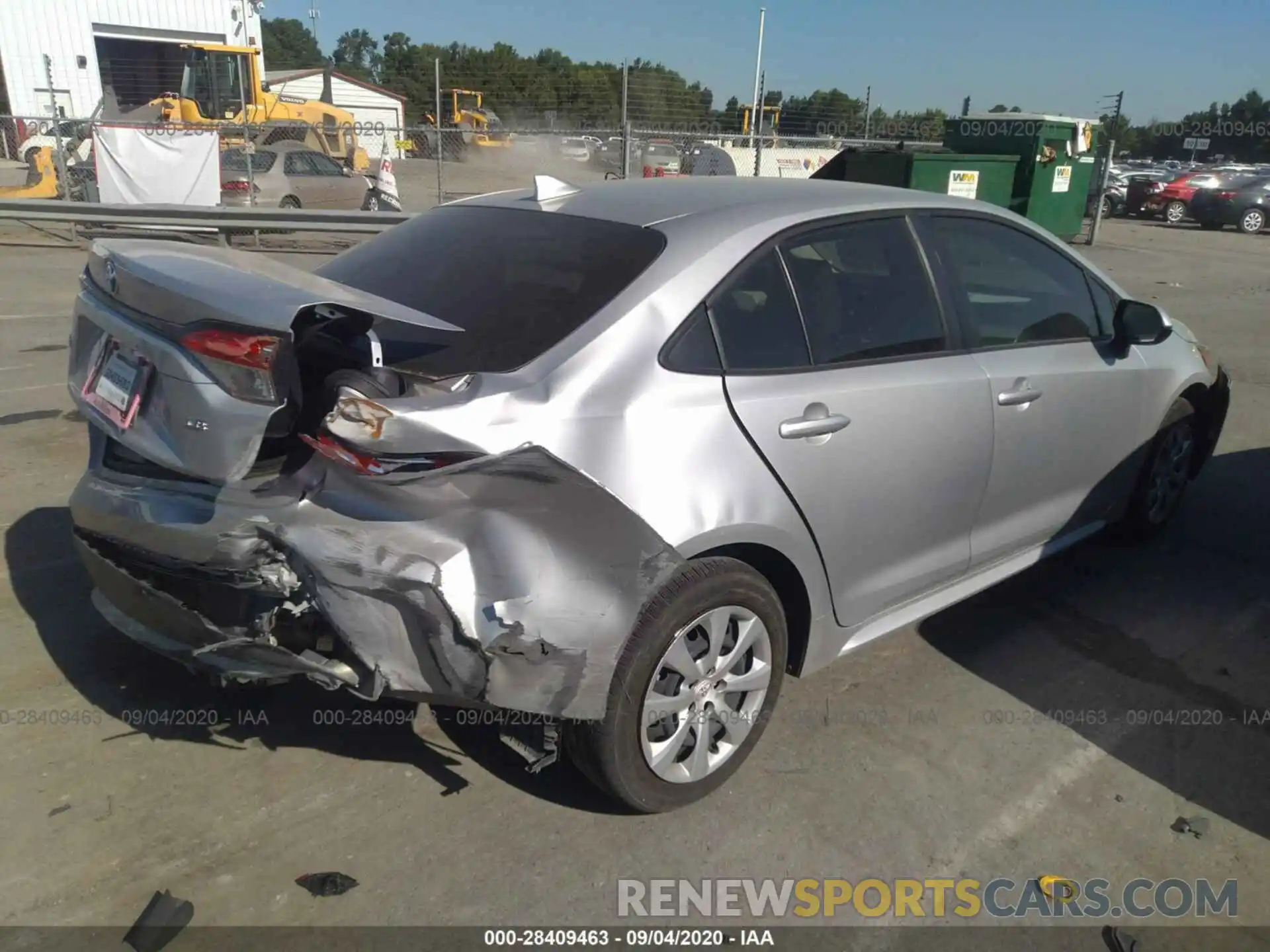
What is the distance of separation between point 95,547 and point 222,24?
2090 inches

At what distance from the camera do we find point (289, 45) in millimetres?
102375

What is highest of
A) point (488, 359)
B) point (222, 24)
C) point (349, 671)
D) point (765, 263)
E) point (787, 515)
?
point (222, 24)

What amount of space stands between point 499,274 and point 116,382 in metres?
1.11

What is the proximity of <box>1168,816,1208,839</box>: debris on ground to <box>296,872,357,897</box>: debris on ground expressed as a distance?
236 centimetres

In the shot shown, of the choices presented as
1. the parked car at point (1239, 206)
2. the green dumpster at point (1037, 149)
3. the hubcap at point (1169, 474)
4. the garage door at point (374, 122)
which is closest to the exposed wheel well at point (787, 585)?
the hubcap at point (1169, 474)

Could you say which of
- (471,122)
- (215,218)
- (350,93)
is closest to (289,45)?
(350,93)

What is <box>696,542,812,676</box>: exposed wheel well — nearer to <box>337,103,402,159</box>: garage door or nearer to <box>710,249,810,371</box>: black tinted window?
<box>710,249,810,371</box>: black tinted window

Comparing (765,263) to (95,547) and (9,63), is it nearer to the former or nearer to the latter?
(95,547)

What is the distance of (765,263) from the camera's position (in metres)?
3.03

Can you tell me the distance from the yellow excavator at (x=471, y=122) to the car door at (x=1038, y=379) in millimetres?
11384

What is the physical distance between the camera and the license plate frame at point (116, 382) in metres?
Result: 2.68

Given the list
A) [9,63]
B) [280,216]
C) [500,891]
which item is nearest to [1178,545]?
[500,891]

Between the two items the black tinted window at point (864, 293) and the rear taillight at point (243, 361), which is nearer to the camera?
the rear taillight at point (243, 361)

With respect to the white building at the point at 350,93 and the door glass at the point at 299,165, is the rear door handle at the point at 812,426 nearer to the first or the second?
the door glass at the point at 299,165
